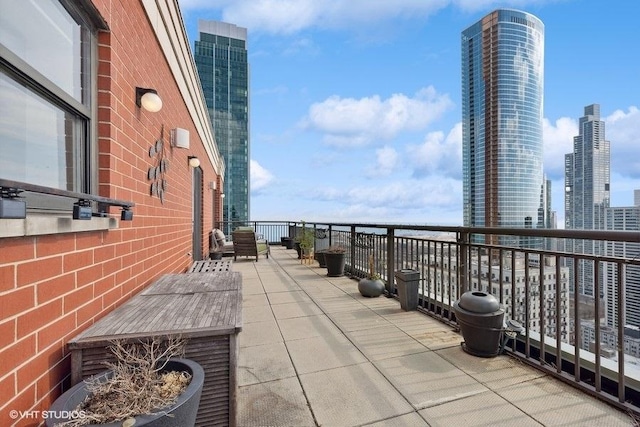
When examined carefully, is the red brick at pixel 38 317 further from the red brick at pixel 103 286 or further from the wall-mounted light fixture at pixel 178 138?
the wall-mounted light fixture at pixel 178 138

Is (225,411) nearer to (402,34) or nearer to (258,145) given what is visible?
(402,34)

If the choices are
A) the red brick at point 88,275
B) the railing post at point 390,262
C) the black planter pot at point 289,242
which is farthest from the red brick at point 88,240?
the black planter pot at point 289,242

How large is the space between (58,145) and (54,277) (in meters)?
0.64

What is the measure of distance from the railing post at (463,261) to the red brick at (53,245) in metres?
3.01

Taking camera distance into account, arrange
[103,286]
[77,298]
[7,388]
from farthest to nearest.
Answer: [103,286], [77,298], [7,388]

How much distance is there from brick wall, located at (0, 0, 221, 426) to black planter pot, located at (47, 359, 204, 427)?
5.1 inches

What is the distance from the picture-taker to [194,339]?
57.2 inches

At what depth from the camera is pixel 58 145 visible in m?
1.45

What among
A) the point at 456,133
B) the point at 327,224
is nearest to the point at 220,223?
the point at 327,224

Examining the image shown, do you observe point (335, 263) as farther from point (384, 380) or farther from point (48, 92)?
point (48, 92)

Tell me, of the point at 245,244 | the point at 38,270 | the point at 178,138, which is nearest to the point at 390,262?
the point at 178,138

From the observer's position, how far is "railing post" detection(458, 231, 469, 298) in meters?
3.00

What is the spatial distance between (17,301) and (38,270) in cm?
14

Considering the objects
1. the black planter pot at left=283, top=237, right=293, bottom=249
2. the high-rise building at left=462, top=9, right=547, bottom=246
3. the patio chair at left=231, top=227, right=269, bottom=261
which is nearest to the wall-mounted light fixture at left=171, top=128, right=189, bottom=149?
the patio chair at left=231, top=227, right=269, bottom=261
